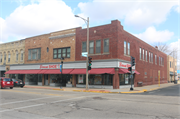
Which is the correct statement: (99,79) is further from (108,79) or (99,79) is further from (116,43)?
(116,43)

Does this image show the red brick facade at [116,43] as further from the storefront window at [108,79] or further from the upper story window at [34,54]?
the upper story window at [34,54]

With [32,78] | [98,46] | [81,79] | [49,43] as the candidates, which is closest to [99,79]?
[81,79]

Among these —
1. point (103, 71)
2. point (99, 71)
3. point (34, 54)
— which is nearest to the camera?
point (103, 71)

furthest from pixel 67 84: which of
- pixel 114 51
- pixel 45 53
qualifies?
pixel 114 51

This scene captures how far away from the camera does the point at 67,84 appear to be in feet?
86.5

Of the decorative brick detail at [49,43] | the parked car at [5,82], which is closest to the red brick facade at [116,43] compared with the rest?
the decorative brick detail at [49,43]

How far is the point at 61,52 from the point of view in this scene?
1089 inches

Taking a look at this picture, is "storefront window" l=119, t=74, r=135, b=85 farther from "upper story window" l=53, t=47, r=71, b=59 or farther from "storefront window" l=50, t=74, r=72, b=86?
"upper story window" l=53, t=47, r=71, b=59

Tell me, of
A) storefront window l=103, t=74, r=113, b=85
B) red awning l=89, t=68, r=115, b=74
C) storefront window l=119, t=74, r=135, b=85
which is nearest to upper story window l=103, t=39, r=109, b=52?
red awning l=89, t=68, r=115, b=74

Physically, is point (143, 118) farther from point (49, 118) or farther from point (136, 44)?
point (136, 44)

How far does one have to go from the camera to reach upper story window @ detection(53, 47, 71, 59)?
88.7 ft

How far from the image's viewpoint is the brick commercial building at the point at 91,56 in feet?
74.0

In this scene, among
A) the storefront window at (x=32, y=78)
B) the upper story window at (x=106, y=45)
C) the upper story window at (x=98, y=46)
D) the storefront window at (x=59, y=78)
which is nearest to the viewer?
the upper story window at (x=106, y=45)

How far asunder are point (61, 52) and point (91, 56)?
6.24 meters
